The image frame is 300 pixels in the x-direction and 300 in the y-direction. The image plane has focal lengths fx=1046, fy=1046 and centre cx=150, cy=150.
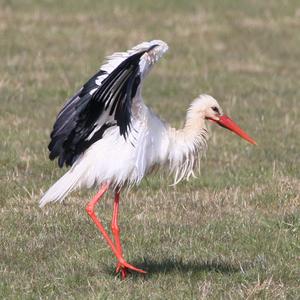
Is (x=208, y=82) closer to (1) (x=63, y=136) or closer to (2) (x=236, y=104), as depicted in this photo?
(2) (x=236, y=104)

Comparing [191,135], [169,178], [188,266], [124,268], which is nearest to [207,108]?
[191,135]

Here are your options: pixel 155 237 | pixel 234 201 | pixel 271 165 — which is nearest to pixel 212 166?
pixel 271 165

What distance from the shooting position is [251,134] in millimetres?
12484

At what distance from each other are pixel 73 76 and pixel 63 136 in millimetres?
8352

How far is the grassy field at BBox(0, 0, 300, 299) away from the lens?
23.8ft

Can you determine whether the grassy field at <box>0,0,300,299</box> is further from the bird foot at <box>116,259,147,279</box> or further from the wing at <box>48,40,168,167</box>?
the wing at <box>48,40,168,167</box>

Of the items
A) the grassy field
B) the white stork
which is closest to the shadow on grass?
the grassy field

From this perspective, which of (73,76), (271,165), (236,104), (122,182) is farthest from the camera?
(73,76)

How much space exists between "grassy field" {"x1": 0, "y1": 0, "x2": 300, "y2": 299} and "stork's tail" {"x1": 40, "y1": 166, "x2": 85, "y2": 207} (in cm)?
48

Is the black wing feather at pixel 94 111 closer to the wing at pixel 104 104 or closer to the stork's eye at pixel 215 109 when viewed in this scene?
the wing at pixel 104 104

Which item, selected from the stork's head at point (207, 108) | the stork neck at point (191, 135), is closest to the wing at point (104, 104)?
the stork neck at point (191, 135)

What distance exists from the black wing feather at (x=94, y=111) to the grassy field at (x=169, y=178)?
830 mm

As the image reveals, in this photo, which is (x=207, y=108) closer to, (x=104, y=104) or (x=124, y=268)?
(x=104, y=104)

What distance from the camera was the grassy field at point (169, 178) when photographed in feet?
23.8
